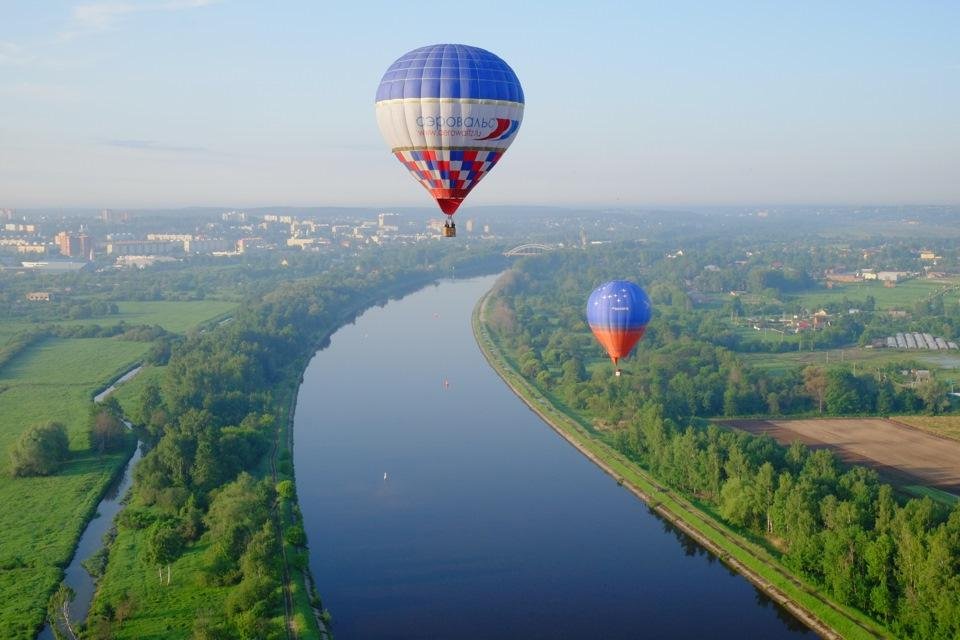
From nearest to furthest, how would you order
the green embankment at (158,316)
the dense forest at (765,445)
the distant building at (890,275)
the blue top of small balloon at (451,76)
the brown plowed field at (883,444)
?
the dense forest at (765,445) → the blue top of small balloon at (451,76) → the brown plowed field at (883,444) → the green embankment at (158,316) → the distant building at (890,275)

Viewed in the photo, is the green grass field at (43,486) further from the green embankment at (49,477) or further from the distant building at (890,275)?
the distant building at (890,275)

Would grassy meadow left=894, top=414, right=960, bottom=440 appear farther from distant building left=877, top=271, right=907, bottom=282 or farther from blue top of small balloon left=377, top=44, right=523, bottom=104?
distant building left=877, top=271, right=907, bottom=282

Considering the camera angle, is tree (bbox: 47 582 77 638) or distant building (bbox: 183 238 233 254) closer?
tree (bbox: 47 582 77 638)

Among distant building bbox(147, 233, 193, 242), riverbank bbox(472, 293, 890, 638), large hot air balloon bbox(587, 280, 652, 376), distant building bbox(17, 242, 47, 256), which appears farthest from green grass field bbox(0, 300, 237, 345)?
distant building bbox(147, 233, 193, 242)

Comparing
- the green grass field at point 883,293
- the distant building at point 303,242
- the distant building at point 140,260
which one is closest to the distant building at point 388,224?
the distant building at point 303,242

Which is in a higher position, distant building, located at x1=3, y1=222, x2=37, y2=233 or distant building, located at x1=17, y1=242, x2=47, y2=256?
distant building, located at x1=3, y1=222, x2=37, y2=233

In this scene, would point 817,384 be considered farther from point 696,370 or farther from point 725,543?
point 725,543

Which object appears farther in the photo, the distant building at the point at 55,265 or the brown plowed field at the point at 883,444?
the distant building at the point at 55,265
